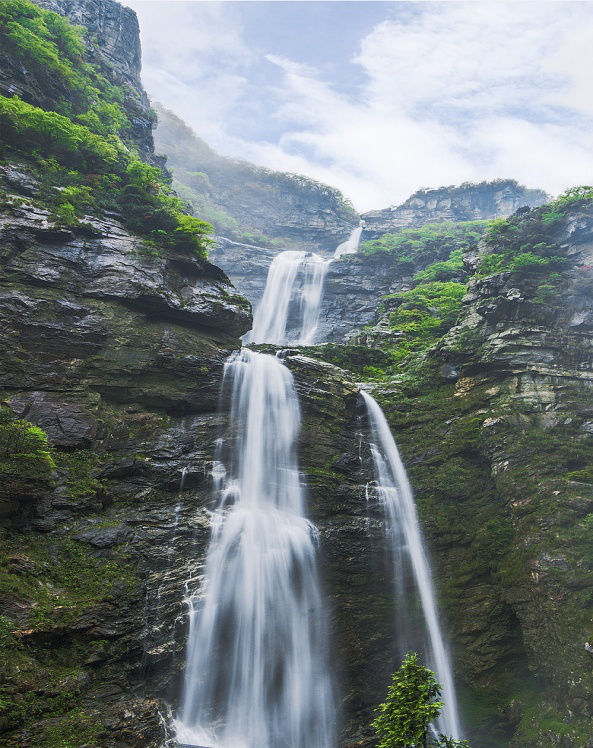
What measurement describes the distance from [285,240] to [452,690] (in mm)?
48415

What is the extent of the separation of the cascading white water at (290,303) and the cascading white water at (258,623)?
2051cm

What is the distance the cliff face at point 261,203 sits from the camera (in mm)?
53750

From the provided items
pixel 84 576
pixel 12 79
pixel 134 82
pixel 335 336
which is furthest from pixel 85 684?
pixel 134 82

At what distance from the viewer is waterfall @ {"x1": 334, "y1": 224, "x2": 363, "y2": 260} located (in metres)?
52.0

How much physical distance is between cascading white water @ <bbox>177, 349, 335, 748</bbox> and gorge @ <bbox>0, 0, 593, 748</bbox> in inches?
3.4

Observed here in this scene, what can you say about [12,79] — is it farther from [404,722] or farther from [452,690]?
[452,690]

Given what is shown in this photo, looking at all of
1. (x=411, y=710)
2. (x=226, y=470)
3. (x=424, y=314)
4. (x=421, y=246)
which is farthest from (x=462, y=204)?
(x=411, y=710)

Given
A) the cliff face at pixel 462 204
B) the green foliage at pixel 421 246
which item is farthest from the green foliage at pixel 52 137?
the cliff face at pixel 462 204

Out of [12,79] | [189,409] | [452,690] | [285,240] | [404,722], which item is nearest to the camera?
[404,722]

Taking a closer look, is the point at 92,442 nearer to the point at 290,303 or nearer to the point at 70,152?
the point at 70,152

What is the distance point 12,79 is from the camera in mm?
19219

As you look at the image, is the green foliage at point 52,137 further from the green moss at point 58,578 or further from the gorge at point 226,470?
the green moss at point 58,578

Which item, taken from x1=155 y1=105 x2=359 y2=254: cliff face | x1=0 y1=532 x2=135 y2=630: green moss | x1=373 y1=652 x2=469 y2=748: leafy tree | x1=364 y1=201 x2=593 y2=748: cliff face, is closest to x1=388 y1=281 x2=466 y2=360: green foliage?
x1=364 y1=201 x2=593 y2=748: cliff face

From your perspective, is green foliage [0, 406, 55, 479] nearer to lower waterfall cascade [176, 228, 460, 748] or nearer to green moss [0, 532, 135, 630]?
green moss [0, 532, 135, 630]
